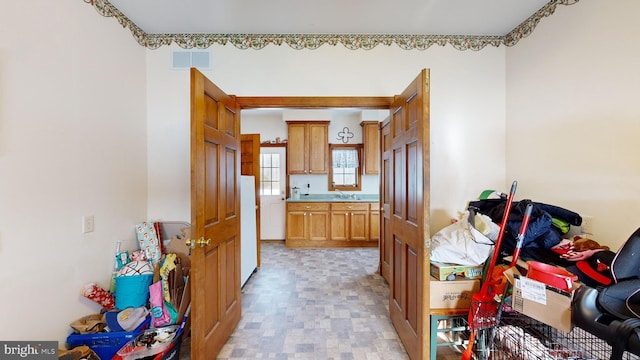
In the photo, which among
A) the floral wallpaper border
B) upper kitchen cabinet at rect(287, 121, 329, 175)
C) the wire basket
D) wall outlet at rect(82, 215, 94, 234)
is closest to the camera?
the wire basket

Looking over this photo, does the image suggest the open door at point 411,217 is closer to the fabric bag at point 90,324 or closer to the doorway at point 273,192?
the fabric bag at point 90,324

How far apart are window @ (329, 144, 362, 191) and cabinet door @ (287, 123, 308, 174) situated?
61 centimetres

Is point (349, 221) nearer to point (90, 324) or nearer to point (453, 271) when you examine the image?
point (453, 271)

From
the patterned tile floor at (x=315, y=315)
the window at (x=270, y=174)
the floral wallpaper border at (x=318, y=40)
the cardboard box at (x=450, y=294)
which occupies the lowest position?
the patterned tile floor at (x=315, y=315)

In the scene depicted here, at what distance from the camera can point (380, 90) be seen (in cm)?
235

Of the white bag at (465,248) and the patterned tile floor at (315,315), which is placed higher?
the white bag at (465,248)

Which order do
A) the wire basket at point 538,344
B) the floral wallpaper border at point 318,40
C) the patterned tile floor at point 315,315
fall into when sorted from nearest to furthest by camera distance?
1. the wire basket at point 538,344
2. the patterned tile floor at point 315,315
3. the floral wallpaper border at point 318,40

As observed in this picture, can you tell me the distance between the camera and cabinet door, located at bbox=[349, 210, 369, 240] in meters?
→ 4.76

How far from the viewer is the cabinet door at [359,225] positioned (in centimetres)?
476

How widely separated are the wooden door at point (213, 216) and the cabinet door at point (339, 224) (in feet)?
8.78

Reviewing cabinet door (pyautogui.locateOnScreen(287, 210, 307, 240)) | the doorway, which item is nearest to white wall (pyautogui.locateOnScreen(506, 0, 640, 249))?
cabinet door (pyautogui.locateOnScreen(287, 210, 307, 240))

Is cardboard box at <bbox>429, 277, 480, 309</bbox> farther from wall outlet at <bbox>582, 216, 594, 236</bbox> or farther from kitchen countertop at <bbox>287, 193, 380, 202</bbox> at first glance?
kitchen countertop at <bbox>287, 193, 380, 202</bbox>

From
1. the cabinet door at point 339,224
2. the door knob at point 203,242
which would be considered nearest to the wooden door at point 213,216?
the door knob at point 203,242

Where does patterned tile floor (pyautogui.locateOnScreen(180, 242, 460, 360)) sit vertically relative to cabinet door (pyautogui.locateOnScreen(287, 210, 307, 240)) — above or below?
below
